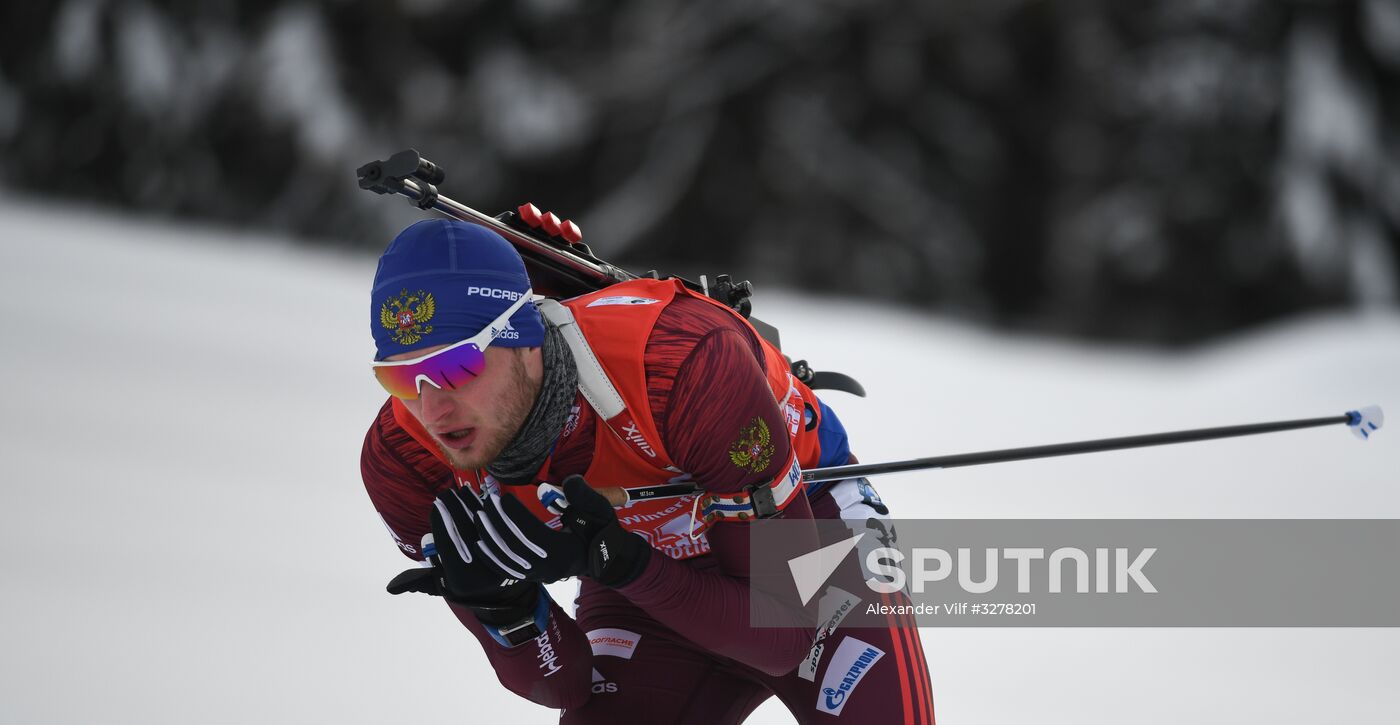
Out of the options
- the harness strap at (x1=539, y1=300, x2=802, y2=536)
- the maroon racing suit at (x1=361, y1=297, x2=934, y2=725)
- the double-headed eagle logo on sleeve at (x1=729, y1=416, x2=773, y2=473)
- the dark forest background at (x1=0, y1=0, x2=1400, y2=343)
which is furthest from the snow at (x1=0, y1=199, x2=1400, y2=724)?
the dark forest background at (x1=0, y1=0, x2=1400, y2=343)

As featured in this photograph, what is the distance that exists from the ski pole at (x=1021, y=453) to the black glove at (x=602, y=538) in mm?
190

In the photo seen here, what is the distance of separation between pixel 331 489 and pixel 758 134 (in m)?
12.8

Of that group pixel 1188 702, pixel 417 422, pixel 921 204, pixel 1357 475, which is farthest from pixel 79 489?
pixel 921 204

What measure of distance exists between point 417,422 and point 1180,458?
242 inches

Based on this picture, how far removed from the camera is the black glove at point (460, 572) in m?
2.34

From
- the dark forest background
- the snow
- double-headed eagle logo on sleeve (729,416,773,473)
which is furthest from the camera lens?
the dark forest background

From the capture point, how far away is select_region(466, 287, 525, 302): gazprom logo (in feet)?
7.81

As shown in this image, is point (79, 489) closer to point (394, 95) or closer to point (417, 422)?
point (417, 422)

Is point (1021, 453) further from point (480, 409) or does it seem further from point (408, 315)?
point (408, 315)

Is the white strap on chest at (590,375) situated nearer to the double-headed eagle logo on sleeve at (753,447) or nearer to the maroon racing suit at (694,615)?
the maroon racing suit at (694,615)

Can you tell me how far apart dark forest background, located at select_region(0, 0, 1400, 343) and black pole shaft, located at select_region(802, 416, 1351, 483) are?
1462 cm

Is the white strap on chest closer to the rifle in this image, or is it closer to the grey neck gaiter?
the grey neck gaiter

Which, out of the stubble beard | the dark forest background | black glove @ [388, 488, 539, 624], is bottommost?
black glove @ [388, 488, 539, 624]

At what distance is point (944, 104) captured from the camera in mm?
18844
